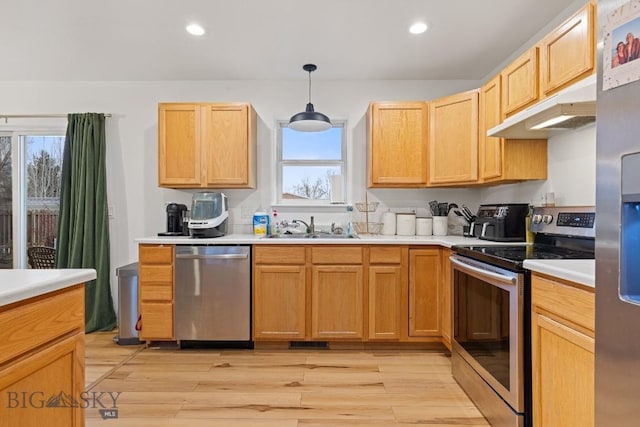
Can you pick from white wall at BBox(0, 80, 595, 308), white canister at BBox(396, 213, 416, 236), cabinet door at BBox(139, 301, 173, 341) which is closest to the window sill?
white wall at BBox(0, 80, 595, 308)

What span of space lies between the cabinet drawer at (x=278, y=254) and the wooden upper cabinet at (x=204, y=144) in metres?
0.73

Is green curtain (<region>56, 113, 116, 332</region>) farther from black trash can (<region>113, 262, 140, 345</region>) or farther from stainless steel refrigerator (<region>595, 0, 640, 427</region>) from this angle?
stainless steel refrigerator (<region>595, 0, 640, 427</region>)

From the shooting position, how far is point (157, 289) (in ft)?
9.20

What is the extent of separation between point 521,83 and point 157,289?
308 cm

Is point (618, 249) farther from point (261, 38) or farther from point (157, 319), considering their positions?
point (157, 319)

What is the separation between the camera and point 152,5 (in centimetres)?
238

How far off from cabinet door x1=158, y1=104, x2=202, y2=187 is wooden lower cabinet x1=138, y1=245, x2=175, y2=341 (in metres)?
0.70

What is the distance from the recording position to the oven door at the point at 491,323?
62.1 inches

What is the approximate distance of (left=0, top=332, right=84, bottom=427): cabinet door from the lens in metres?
0.91

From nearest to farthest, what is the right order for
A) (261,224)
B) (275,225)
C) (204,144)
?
(204,144)
(261,224)
(275,225)

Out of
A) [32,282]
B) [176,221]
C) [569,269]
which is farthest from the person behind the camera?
[176,221]

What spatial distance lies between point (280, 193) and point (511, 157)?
2.08m

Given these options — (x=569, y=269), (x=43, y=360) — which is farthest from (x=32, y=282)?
(x=569, y=269)

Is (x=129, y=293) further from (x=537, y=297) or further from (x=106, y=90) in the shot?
(x=537, y=297)
